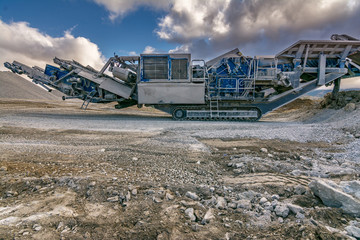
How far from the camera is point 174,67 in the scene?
10797 millimetres

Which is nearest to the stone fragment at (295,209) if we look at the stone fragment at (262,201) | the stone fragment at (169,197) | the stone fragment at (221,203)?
the stone fragment at (262,201)

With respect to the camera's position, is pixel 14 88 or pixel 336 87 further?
pixel 14 88

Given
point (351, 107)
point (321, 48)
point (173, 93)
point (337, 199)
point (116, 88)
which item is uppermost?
point (321, 48)

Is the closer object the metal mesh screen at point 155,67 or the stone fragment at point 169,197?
the stone fragment at point 169,197

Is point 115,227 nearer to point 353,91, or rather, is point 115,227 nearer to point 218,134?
point 218,134

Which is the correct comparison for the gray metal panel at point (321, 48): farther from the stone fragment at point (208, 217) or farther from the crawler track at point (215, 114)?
the stone fragment at point (208, 217)

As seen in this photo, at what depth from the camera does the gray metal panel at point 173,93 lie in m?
10.8

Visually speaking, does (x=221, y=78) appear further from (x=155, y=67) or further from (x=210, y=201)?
(x=210, y=201)

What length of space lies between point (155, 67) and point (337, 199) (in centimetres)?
994

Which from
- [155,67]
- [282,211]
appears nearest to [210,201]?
[282,211]

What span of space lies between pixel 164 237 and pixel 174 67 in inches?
390

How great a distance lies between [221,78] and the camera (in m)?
11.2

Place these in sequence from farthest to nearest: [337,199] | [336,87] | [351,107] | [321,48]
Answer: [336,87] < [321,48] < [351,107] < [337,199]

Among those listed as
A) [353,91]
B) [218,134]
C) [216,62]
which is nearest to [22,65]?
[216,62]
